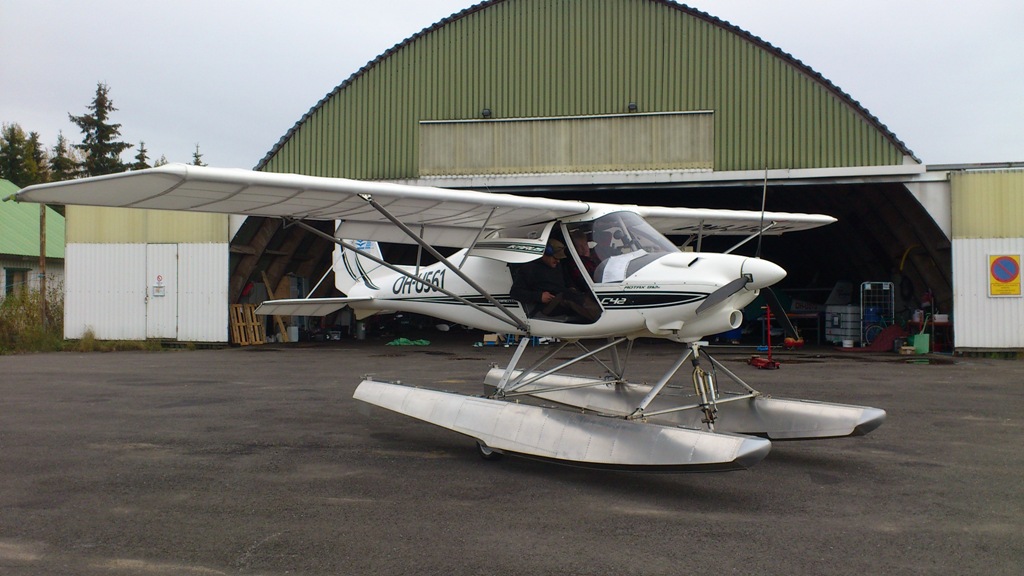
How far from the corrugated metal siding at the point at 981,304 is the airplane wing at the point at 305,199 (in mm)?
14001

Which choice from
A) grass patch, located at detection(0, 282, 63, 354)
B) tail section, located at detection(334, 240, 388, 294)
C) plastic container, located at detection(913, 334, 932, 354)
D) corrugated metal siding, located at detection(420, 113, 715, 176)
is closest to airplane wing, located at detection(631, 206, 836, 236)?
tail section, located at detection(334, 240, 388, 294)

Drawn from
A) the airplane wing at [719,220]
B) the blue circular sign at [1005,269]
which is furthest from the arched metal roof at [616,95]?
the airplane wing at [719,220]

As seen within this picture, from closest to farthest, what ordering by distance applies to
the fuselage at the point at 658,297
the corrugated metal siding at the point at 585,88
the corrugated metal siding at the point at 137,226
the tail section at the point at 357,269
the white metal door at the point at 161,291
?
the fuselage at the point at 658,297
the tail section at the point at 357,269
the corrugated metal siding at the point at 585,88
the white metal door at the point at 161,291
the corrugated metal siding at the point at 137,226

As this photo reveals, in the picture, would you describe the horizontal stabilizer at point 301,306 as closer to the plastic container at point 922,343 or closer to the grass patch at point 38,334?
the grass patch at point 38,334

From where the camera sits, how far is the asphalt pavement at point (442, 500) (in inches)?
164

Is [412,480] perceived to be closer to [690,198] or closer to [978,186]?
[978,186]

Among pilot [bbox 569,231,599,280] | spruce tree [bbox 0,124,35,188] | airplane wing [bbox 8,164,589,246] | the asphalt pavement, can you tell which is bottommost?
the asphalt pavement

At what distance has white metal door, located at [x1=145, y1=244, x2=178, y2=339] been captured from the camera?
20.9 m

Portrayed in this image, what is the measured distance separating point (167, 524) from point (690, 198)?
815 inches

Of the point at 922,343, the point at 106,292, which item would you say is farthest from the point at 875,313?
the point at 106,292

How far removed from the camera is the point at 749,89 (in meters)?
18.2

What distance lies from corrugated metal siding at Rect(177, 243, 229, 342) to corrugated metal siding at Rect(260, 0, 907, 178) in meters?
2.99

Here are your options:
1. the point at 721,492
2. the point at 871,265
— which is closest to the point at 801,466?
the point at 721,492

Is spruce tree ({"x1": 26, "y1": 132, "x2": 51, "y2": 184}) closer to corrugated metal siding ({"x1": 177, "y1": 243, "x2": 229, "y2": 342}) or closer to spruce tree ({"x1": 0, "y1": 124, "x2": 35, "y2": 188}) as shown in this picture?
spruce tree ({"x1": 0, "y1": 124, "x2": 35, "y2": 188})
